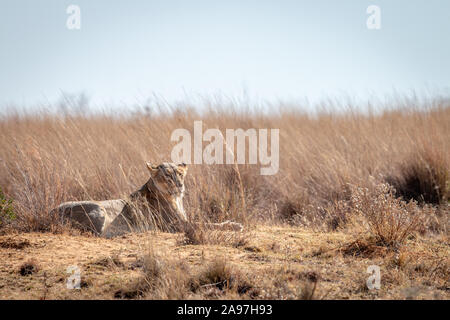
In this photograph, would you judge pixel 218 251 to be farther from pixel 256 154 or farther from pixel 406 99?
pixel 406 99

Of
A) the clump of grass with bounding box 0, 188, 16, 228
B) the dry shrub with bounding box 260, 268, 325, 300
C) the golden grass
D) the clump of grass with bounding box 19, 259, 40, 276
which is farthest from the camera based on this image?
the clump of grass with bounding box 0, 188, 16, 228

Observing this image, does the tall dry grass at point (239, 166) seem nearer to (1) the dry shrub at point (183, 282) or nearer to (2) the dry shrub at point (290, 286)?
(1) the dry shrub at point (183, 282)

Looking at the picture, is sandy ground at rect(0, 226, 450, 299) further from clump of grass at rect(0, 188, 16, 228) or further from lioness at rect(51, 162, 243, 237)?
clump of grass at rect(0, 188, 16, 228)

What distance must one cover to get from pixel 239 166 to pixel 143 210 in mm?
2642

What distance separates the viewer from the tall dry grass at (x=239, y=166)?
20.0 feet

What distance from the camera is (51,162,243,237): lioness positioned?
204 inches

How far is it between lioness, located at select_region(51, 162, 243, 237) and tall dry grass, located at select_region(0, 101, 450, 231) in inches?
11.3

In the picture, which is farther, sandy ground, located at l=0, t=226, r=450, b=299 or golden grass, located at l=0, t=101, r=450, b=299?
golden grass, located at l=0, t=101, r=450, b=299

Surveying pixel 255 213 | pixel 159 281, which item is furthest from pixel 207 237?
pixel 255 213

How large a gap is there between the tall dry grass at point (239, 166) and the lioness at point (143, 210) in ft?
0.94

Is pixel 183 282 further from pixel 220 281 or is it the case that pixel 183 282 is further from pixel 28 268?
pixel 28 268

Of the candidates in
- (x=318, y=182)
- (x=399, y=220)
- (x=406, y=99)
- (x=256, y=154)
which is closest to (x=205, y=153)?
(x=256, y=154)

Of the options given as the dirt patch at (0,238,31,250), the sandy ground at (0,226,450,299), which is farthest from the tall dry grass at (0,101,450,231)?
the sandy ground at (0,226,450,299)

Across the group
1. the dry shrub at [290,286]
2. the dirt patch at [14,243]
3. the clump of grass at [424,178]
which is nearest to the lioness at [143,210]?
the dirt patch at [14,243]
